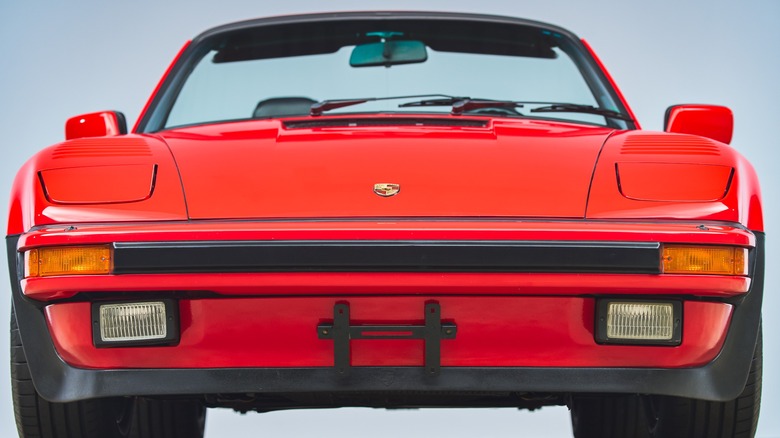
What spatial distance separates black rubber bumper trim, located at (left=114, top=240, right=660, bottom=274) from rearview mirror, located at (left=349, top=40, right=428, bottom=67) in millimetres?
1404

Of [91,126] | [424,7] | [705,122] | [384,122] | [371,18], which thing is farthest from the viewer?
[424,7]

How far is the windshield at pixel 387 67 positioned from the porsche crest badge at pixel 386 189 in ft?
3.40

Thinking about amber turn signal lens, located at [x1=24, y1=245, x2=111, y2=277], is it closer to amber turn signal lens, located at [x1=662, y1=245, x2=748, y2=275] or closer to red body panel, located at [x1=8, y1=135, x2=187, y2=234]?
red body panel, located at [x1=8, y1=135, x2=187, y2=234]

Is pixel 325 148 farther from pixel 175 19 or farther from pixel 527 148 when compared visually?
pixel 175 19

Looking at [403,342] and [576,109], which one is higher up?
[576,109]

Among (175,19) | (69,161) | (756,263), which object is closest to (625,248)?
(756,263)

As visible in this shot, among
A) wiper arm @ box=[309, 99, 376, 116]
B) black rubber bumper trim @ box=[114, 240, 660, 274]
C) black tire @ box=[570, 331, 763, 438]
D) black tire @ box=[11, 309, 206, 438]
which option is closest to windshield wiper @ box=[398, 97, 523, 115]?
wiper arm @ box=[309, 99, 376, 116]

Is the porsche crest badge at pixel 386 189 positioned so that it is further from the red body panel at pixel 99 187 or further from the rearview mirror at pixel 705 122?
the rearview mirror at pixel 705 122

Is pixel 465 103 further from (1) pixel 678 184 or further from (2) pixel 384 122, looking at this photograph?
(1) pixel 678 184

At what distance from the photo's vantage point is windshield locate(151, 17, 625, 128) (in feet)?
12.5

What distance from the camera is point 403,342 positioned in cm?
258

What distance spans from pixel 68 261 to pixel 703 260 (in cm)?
138

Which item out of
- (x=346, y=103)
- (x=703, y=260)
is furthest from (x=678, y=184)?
(x=346, y=103)

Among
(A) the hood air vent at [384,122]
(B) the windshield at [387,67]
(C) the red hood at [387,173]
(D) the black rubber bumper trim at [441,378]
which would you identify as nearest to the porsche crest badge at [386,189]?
(C) the red hood at [387,173]
